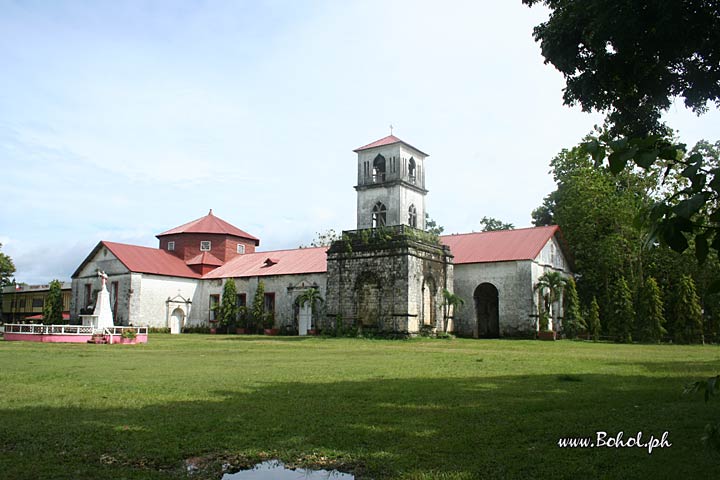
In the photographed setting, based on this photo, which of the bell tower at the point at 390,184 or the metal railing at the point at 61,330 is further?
the bell tower at the point at 390,184

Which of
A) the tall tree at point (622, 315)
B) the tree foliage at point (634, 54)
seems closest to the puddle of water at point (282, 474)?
the tree foliage at point (634, 54)

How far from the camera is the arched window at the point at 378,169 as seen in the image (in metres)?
35.2

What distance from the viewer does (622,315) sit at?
30984mm

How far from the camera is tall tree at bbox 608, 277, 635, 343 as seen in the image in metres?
30.7

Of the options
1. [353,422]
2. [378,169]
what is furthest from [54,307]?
[353,422]

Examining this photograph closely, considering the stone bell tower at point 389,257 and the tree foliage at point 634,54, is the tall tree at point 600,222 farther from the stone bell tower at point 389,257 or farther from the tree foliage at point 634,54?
the tree foliage at point 634,54

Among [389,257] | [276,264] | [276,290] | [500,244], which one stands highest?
[500,244]

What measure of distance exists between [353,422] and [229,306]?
3552 cm

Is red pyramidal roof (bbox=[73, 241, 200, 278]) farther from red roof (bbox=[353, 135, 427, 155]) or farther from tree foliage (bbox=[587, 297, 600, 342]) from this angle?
tree foliage (bbox=[587, 297, 600, 342])

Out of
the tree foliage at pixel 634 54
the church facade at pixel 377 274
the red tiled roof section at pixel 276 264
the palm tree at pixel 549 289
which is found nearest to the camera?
the tree foliage at pixel 634 54

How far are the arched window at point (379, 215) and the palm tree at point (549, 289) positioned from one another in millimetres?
9286

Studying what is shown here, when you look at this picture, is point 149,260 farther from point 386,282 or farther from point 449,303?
point 449,303

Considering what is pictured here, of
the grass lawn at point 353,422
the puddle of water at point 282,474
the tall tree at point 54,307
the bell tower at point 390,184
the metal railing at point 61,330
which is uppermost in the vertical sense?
the bell tower at point 390,184

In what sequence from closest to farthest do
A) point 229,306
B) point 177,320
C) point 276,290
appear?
point 276,290 < point 229,306 < point 177,320
